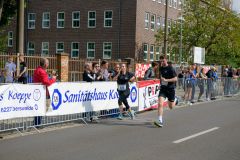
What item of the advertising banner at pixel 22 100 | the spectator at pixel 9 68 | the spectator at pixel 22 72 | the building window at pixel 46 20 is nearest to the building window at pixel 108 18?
the building window at pixel 46 20

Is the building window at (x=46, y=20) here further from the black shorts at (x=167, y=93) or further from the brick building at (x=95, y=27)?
the black shorts at (x=167, y=93)

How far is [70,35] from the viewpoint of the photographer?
4047 centimetres

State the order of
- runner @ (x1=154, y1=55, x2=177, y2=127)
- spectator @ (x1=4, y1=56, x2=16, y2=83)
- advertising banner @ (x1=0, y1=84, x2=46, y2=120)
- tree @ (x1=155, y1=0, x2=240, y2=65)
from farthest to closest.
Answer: tree @ (x1=155, y1=0, x2=240, y2=65), spectator @ (x1=4, y1=56, x2=16, y2=83), runner @ (x1=154, y1=55, x2=177, y2=127), advertising banner @ (x1=0, y1=84, x2=46, y2=120)

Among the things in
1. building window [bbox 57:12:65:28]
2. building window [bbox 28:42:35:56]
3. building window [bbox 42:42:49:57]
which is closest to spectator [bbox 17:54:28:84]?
building window [bbox 57:12:65:28]

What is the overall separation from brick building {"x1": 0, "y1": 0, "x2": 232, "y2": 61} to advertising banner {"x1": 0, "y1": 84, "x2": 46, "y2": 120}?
2725 centimetres

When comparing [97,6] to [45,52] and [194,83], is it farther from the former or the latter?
[194,83]

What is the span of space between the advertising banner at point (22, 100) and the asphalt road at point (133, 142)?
63cm

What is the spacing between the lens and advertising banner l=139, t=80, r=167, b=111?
45.0ft

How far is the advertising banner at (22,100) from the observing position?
8650mm

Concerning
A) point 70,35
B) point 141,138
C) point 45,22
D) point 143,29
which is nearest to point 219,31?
point 143,29

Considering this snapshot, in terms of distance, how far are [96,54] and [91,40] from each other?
1.60 metres

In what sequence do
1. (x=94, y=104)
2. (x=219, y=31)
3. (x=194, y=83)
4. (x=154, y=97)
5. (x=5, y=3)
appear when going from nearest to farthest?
(x=94, y=104), (x=154, y=97), (x=194, y=83), (x=5, y=3), (x=219, y=31)

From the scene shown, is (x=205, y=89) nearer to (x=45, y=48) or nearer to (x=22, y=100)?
(x=22, y=100)

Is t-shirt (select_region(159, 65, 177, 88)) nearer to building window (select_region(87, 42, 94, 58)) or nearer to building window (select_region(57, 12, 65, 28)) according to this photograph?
building window (select_region(87, 42, 94, 58))
